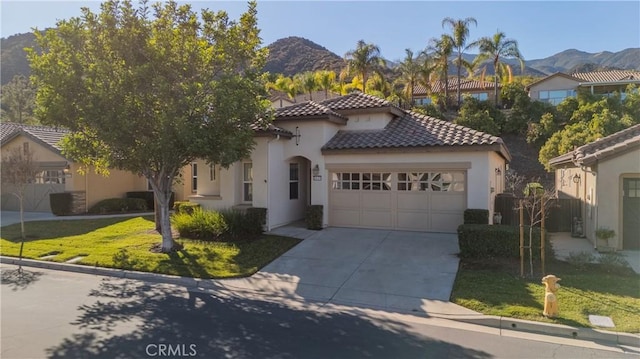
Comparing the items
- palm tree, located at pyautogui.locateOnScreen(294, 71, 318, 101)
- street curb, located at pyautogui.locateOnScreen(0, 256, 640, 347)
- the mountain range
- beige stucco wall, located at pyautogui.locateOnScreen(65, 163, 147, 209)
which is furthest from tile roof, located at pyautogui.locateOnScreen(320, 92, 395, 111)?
the mountain range

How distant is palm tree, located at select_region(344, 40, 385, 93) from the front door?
32.9m

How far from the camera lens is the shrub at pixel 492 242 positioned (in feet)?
33.9

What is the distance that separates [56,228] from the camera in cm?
1681

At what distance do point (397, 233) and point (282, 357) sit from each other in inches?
362

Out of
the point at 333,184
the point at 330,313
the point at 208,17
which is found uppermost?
the point at 208,17

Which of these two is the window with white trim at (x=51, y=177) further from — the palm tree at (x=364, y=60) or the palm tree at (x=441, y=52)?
the palm tree at (x=441, y=52)

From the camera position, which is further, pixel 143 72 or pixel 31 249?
pixel 31 249

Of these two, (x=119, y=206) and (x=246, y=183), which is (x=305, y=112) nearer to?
(x=246, y=183)

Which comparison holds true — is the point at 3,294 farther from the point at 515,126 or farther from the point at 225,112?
the point at 515,126

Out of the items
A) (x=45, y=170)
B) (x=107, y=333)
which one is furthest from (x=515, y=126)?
(x=107, y=333)

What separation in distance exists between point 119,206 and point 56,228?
5.65m

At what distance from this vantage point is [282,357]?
5473 millimetres

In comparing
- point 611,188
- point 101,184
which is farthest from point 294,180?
point 101,184

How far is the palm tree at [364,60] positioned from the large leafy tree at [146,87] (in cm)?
3354
